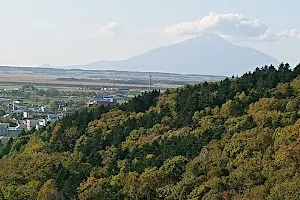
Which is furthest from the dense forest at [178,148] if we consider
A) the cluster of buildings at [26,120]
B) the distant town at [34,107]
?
the cluster of buildings at [26,120]

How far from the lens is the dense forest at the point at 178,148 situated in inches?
637

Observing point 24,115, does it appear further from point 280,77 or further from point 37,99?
point 280,77

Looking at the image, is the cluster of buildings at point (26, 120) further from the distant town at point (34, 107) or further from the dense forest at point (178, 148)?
the dense forest at point (178, 148)

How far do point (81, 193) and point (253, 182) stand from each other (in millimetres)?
6762

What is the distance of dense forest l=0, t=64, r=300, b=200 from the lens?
16188 millimetres

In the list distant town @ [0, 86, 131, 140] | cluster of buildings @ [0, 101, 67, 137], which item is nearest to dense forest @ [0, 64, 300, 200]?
distant town @ [0, 86, 131, 140]

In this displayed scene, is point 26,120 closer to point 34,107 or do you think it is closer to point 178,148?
point 34,107

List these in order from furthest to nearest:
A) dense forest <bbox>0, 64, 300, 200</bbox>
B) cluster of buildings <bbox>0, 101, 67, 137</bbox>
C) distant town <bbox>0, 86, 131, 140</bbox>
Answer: distant town <bbox>0, 86, 131, 140</bbox>
cluster of buildings <bbox>0, 101, 67, 137</bbox>
dense forest <bbox>0, 64, 300, 200</bbox>

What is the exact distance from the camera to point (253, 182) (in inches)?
611

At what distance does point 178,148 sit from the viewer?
68.0 ft

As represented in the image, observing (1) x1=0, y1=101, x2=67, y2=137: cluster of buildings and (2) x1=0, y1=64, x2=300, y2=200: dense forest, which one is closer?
(2) x1=0, y1=64, x2=300, y2=200: dense forest

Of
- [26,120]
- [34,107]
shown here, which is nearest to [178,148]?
[26,120]

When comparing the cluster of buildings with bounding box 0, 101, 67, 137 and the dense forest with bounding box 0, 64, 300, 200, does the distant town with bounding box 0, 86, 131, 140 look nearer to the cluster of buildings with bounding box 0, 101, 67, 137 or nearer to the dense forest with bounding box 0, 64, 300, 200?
the cluster of buildings with bounding box 0, 101, 67, 137

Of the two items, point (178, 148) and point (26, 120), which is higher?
point (178, 148)
